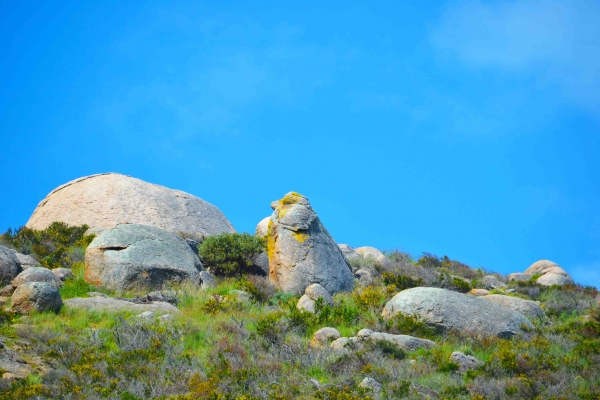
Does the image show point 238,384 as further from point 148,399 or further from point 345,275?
point 345,275

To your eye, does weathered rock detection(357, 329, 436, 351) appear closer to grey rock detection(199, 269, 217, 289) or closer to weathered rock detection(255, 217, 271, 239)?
grey rock detection(199, 269, 217, 289)

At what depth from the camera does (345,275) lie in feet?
67.3

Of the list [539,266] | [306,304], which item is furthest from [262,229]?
[539,266]

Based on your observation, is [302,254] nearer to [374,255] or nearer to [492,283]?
[374,255]

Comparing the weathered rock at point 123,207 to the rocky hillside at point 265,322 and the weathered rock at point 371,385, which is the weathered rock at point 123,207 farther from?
the weathered rock at point 371,385

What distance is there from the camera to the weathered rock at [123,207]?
25562 mm

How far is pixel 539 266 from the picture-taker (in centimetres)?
2939

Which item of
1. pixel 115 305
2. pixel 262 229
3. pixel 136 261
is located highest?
pixel 262 229

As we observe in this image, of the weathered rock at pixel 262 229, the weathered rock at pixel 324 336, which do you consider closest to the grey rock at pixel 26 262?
the weathered rock at pixel 262 229

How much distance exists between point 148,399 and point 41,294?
5.65 m

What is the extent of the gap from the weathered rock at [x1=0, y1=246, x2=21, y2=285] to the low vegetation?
160 cm

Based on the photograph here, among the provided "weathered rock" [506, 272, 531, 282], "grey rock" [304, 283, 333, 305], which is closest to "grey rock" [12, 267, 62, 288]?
"grey rock" [304, 283, 333, 305]

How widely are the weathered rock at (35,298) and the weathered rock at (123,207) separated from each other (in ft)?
29.7

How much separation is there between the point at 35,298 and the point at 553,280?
19.5 metres
